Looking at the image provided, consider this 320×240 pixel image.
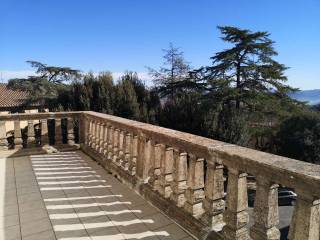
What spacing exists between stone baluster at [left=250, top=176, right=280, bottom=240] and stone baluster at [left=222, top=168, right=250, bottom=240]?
24cm

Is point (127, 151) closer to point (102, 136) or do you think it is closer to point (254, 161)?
point (102, 136)

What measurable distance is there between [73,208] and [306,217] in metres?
2.70

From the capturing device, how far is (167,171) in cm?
339

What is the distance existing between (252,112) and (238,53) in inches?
204

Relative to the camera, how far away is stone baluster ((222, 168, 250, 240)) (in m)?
2.34

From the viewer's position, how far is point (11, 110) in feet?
112

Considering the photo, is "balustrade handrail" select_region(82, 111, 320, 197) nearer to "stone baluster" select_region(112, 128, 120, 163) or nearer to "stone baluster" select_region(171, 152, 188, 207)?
"stone baluster" select_region(171, 152, 188, 207)

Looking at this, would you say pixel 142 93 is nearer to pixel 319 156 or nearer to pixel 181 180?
pixel 181 180

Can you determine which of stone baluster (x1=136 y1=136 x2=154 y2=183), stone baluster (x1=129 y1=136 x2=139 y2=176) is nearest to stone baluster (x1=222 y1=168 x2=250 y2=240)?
stone baluster (x1=136 y1=136 x2=154 y2=183)

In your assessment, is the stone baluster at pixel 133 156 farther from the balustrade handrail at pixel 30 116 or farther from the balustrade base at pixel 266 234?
the balustrade handrail at pixel 30 116

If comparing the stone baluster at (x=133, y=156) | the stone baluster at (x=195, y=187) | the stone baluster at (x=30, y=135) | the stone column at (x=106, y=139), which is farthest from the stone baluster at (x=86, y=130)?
the stone baluster at (x=195, y=187)

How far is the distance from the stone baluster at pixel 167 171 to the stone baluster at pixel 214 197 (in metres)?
0.71

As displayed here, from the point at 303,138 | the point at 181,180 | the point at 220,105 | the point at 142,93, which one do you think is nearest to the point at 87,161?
the point at 181,180

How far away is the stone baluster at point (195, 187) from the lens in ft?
9.36
